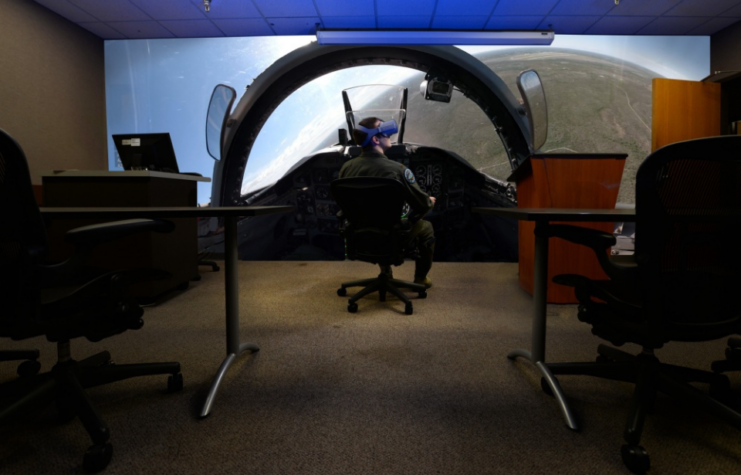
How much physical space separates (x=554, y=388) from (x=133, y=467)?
4.29 feet

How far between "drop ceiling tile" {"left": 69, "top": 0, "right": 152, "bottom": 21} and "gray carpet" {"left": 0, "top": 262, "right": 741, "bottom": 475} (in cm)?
311

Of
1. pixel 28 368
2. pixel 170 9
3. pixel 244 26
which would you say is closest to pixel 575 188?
pixel 28 368

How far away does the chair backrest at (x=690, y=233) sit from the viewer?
1.00 m

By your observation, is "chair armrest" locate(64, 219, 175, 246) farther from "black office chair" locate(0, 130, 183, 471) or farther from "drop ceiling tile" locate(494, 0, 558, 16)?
"drop ceiling tile" locate(494, 0, 558, 16)

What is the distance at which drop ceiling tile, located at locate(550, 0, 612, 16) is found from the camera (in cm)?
362

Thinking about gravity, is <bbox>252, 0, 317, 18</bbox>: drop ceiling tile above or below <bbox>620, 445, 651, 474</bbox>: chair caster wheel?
above

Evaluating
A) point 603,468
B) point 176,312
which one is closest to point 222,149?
point 176,312

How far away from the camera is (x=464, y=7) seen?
12.3 feet

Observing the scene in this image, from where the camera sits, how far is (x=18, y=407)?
3.64 feet

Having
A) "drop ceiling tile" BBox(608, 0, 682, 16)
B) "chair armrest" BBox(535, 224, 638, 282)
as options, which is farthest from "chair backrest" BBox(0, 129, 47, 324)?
"drop ceiling tile" BBox(608, 0, 682, 16)

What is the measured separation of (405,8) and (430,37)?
519 millimetres

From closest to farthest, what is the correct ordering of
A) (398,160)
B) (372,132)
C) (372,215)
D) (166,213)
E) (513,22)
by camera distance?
(166,213)
(372,215)
(372,132)
(513,22)
(398,160)

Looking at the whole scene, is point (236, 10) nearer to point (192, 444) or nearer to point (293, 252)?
point (293, 252)

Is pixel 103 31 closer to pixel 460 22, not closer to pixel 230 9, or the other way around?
pixel 230 9
